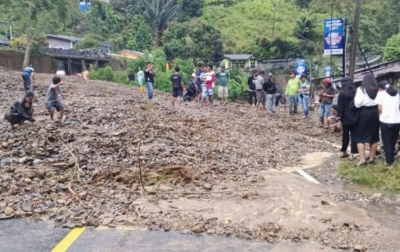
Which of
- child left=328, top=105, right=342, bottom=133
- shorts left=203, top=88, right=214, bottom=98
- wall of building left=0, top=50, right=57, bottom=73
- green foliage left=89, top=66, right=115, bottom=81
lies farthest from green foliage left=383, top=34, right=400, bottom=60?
wall of building left=0, top=50, right=57, bottom=73

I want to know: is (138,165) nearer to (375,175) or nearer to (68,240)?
(68,240)

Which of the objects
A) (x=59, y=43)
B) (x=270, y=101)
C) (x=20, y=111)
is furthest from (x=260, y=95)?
(x=59, y=43)

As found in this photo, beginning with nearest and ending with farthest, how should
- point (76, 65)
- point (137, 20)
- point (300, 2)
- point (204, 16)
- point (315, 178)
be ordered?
point (315, 178), point (76, 65), point (137, 20), point (204, 16), point (300, 2)

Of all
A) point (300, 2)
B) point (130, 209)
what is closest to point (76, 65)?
point (300, 2)

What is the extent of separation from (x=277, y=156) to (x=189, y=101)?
10.7m

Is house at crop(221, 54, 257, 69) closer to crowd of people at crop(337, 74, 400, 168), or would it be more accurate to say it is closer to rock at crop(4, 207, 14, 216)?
crowd of people at crop(337, 74, 400, 168)

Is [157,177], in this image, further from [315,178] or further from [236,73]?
[236,73]

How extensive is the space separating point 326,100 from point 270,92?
3863 millimetres

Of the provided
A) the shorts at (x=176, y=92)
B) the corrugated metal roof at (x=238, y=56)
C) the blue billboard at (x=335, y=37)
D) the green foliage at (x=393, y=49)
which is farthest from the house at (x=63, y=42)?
the shorts at (x=176, y=92)

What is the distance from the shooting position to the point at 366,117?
8766 mm

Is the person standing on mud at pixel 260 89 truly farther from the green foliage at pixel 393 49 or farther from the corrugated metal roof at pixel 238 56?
the corrugated metal roof at pixel 238 56

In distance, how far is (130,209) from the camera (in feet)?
20.1

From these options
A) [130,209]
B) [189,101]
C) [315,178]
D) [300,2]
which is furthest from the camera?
[300,2]

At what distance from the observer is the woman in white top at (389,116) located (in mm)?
8312
